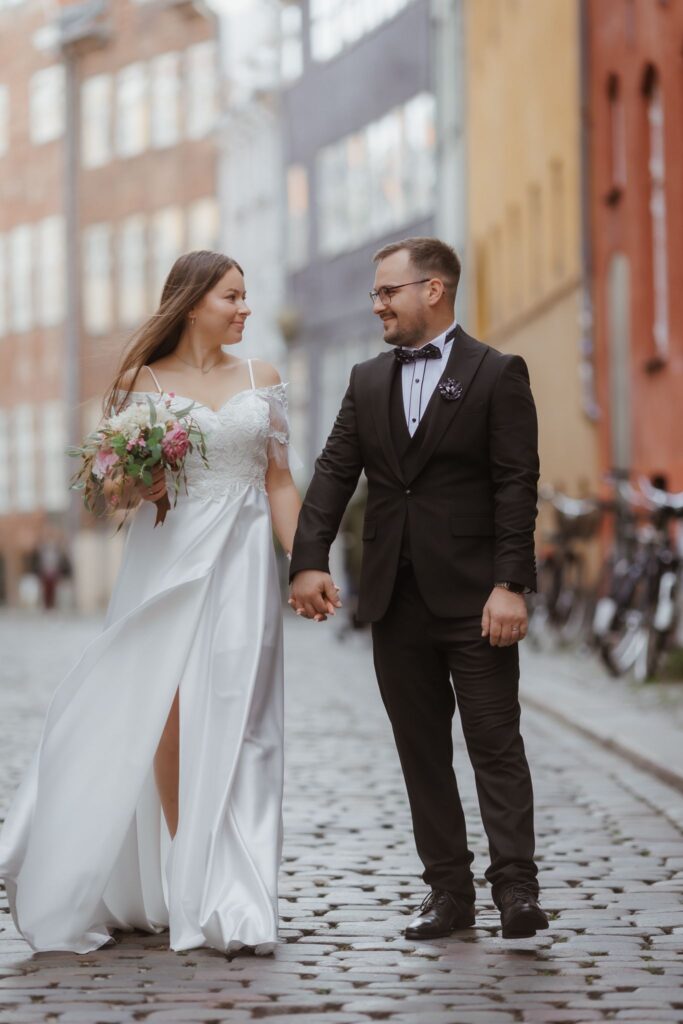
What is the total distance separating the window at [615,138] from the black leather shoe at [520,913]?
18997mm

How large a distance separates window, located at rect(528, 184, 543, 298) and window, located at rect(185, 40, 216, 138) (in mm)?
23389

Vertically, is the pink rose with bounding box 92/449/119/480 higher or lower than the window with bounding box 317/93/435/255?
lower

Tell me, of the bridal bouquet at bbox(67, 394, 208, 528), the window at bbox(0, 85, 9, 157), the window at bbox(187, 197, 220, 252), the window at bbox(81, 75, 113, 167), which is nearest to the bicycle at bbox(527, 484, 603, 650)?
the bridal bouquet at bbox(67, 394, 208, 528)

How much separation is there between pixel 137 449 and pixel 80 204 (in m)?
52.7

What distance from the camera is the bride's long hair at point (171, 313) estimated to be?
6.87 m

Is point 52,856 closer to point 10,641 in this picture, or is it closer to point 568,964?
point 568,964

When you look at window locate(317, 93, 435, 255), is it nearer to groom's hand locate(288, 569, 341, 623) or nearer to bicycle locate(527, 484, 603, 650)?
bicycle locate(527, 484, 603, 650)

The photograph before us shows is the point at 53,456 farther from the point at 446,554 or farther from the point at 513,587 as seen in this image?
the point at 513,587

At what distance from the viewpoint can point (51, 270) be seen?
59.5 metres

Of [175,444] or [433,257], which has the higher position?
[433,257]

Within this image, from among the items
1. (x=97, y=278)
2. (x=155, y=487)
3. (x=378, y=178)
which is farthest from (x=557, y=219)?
(x=97, y=278)

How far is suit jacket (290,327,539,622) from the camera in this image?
627 cm

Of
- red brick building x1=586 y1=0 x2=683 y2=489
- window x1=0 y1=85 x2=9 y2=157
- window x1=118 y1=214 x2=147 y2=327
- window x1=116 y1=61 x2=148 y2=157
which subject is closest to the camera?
red brick building x1=586 y1=0 x2=683 y2=489

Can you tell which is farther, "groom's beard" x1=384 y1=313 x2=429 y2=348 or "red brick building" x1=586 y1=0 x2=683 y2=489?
"red brick building" x1=586 y1=0 x2=683 y2=489
